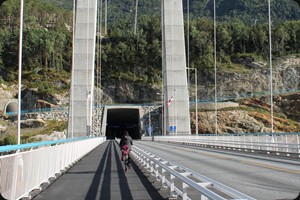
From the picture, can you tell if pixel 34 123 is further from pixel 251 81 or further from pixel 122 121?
pixel 251 81

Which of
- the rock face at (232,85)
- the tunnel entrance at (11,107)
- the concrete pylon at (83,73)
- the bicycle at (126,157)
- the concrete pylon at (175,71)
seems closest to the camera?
the bicycle at (126,157)

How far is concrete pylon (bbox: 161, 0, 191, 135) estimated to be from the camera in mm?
65625

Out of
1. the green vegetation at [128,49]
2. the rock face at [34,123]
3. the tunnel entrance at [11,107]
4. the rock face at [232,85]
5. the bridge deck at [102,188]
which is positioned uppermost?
the green vegetation at [128,49]

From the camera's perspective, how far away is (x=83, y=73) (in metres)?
63.1

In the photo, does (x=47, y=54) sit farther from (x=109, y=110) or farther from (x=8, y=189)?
(x=8, y=189)

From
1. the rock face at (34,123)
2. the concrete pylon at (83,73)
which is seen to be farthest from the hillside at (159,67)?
the concrete pylon at (83,73)

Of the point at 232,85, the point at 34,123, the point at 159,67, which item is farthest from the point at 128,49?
the point at 34,123

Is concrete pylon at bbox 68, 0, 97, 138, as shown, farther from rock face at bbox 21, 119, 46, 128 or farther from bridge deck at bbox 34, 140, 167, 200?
bridge deck at bbox 34, 140, 167, 200

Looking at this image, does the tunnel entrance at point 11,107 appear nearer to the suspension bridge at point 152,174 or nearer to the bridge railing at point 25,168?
the suspension bridge at point 152,174

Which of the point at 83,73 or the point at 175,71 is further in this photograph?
the point at 175,71

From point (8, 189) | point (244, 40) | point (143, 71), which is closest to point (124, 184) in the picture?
point (8, 189)

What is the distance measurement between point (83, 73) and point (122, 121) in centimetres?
5602

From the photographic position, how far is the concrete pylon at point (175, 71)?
65.6 m

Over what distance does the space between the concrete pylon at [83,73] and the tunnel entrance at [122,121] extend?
102 feet
